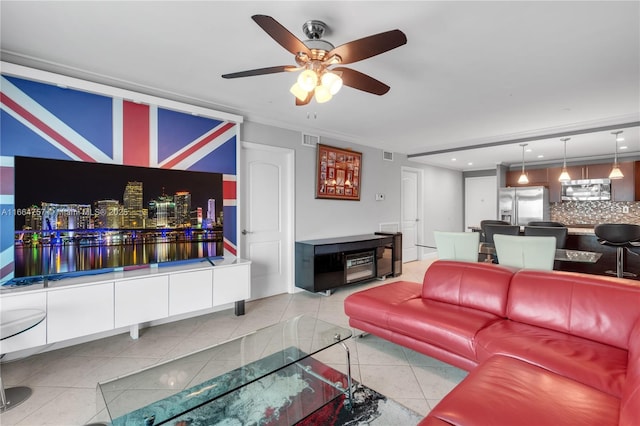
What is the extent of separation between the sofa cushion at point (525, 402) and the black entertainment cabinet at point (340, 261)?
281 centimetres

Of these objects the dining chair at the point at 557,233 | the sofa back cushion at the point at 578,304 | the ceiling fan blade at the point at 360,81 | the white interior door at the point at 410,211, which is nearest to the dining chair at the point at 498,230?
the dining chair at the point at 557,233

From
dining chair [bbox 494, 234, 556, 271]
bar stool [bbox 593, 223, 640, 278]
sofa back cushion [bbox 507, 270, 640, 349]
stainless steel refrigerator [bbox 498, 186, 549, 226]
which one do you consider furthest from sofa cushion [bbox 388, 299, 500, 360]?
stainless steel refrigerator [bbox 498, 186, 549, 226]

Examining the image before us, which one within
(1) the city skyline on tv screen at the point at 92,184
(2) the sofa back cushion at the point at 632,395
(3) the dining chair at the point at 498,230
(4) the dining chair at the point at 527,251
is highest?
(1) the city skyline on tv screen at the point at 92,184

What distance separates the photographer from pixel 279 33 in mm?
1655

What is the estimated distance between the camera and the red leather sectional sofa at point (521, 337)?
4.13ft

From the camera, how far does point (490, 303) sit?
94.1 inches

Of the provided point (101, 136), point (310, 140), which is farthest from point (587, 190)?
point (101, 136)

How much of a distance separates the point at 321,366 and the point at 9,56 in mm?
3577

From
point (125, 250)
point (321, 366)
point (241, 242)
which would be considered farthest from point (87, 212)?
point (321, 366)

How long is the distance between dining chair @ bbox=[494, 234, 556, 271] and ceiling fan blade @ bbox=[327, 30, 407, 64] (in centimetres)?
246

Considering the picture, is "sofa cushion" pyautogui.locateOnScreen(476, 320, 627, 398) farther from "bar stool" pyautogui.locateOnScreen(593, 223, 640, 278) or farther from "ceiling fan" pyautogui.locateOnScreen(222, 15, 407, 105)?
"bar stool" pyautogui.locateOnScreen(593, 223, 640, 278)

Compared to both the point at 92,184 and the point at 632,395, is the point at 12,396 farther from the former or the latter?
the point at 632,395

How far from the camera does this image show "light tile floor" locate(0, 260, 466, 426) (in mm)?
1941

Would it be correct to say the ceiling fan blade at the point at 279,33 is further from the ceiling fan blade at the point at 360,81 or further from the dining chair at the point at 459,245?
the dining chair at the point at 459,245
